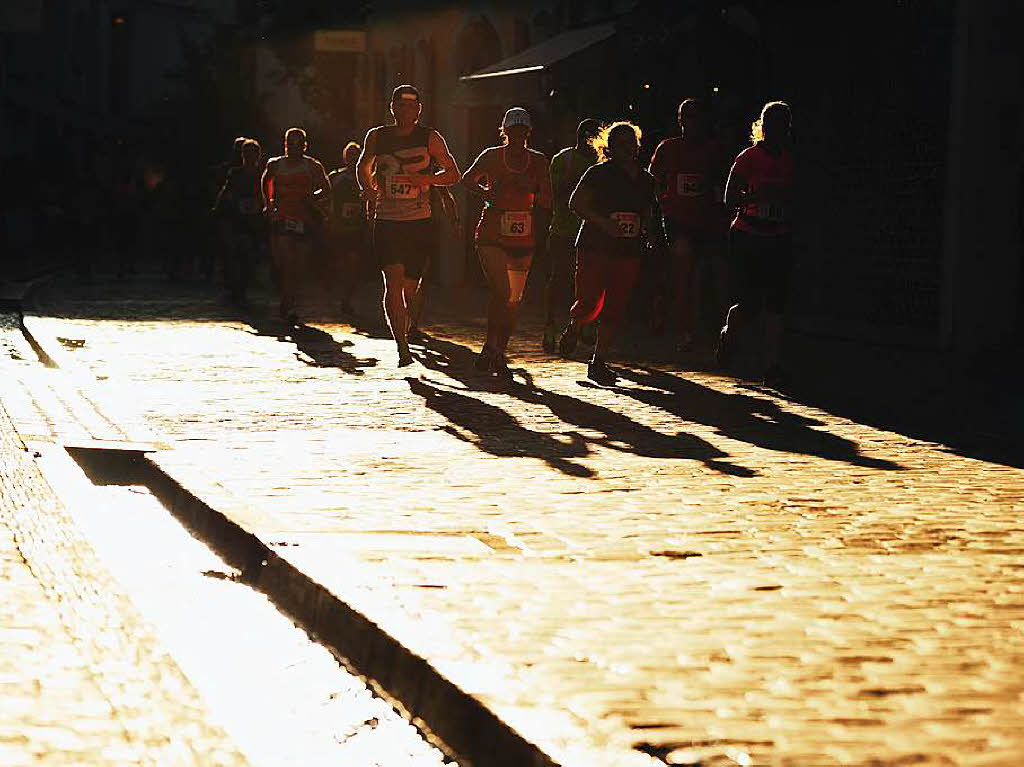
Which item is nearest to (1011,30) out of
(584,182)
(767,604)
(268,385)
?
(584,182)

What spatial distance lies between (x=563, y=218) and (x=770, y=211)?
3331 mm

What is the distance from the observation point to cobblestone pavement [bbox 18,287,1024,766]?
4648 mm

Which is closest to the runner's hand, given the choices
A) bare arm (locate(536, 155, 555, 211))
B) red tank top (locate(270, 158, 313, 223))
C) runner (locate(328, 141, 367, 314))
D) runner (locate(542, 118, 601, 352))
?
bare arm (locate(536, 155, 555, 211))

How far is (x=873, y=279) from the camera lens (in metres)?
17.5

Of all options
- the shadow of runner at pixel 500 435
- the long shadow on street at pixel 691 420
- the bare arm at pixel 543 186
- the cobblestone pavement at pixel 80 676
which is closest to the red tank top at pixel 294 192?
the long shadow on street at pixel 691 420

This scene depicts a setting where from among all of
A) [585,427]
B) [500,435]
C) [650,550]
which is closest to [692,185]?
[585,427]

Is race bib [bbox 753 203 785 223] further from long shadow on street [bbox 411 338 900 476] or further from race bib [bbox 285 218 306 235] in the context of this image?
race bib [bbox 285 218 306 235]

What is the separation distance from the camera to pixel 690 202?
16328mm

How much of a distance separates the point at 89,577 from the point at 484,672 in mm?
1919

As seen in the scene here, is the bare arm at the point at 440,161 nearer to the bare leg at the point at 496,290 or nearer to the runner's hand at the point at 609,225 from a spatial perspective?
the bare leg at the point at 496,290

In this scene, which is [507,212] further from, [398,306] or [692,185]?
[692,185]

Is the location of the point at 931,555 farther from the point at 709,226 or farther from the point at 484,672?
the point at 709,226

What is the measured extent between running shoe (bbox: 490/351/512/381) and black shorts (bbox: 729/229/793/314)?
1586mm

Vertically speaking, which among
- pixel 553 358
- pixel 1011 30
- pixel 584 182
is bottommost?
pixel 553 358
